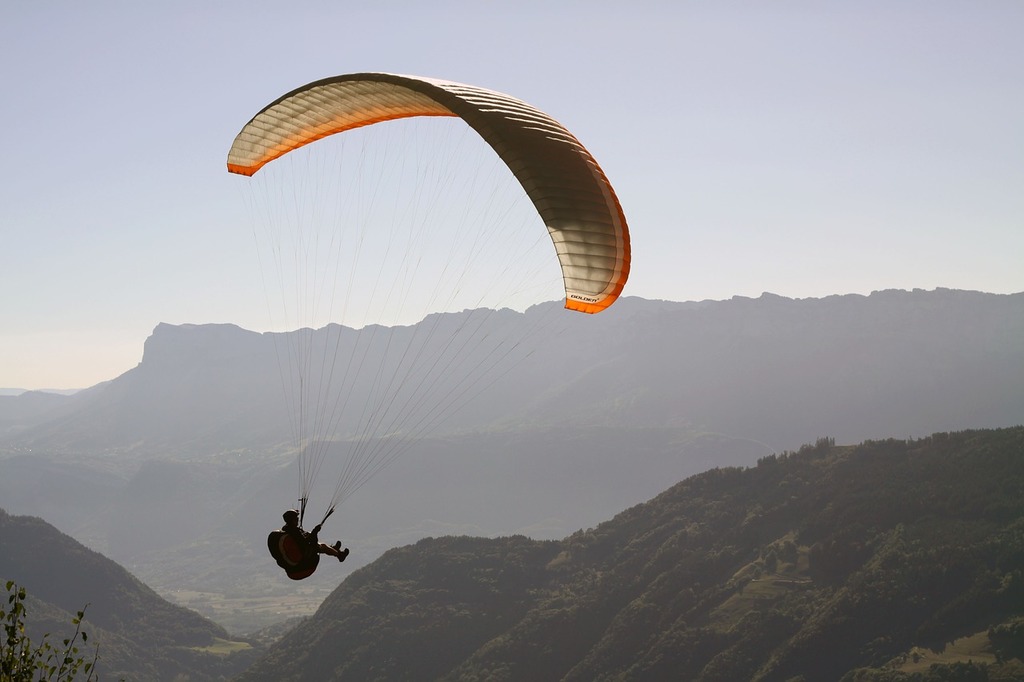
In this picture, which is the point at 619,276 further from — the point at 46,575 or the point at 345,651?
the point at 46,575

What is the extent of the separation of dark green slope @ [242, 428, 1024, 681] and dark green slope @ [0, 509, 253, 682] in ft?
171

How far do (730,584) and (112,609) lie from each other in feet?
378

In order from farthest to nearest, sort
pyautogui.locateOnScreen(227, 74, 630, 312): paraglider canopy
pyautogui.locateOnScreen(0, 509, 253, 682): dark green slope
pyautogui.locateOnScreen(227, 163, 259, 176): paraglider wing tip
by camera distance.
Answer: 1. pyautogui.locateOnScreen(0, 509, 253, 682): dark green slope
2. pyautogui.locateOnScreen(227, 163, 259, 176): paraglider wing tip
3. pyautogui.locateOnScreen(227, 74, 630, 312): paraglider canopy

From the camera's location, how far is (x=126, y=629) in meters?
157

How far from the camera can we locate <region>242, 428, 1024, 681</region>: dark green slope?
7438 cm

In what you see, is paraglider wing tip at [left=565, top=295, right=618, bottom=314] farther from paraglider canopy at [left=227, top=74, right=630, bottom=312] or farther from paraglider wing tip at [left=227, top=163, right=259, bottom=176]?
paraglider wing tip at [left=227, top=163, right=259, bottom=176]

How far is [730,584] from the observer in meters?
88.4

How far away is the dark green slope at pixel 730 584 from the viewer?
7438cm

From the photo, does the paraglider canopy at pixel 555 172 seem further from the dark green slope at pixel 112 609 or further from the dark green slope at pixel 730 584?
the dark green slope at pixel 112 609

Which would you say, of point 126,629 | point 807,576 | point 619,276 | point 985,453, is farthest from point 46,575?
point 619,276

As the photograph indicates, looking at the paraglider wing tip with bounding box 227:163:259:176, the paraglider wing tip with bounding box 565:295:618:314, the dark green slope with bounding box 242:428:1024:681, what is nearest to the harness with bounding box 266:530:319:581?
the paraglider wing tip with bounding box 565:295:618:314

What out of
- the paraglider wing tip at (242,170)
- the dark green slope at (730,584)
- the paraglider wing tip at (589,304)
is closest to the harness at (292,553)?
the paraglider wing tip at (589,304)

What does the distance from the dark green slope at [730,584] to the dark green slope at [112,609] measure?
5214 centimetres

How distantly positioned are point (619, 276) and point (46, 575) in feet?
533
